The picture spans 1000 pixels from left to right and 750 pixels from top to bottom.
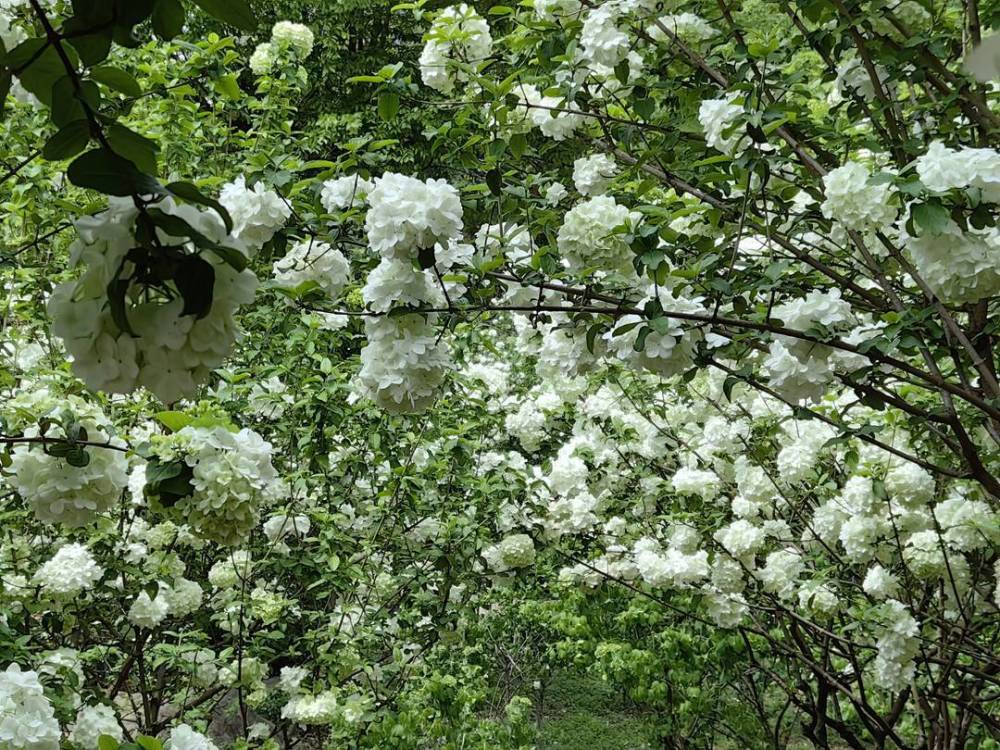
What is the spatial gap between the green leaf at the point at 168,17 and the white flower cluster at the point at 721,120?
1.44 metres

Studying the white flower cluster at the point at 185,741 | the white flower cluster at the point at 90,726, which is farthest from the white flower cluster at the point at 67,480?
the white flower cluster at the point at 90,726

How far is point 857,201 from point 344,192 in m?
1.07

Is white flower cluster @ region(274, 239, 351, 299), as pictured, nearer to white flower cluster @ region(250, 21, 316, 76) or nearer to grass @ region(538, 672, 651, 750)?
white flower cluster @ region(250, 21, 316, 76)

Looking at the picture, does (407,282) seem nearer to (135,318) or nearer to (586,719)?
(135,318)

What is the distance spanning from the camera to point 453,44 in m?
2.60

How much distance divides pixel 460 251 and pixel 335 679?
2238 mm

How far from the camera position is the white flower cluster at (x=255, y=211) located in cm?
188

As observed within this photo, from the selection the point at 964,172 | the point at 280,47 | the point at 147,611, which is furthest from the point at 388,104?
the point at 280,47

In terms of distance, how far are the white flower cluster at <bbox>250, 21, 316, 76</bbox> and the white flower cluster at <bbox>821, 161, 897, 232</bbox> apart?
290cm

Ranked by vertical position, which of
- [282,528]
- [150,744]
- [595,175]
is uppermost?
[595,175]

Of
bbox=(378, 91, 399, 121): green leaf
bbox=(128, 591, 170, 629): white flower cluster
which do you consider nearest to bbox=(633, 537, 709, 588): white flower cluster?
bbox=(128, 591, 170, 629): white flower cluster

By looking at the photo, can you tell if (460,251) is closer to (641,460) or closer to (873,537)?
(873,537)

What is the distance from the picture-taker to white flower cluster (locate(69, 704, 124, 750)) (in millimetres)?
2707

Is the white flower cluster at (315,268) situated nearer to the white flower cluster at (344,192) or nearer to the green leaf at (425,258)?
the white flower cluster at (344,192)
